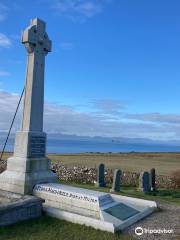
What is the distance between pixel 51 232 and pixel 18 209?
117 centimetres

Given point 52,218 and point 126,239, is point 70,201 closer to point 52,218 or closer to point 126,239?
point 52,218

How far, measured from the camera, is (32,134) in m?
11.6

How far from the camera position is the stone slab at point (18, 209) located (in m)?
8.62

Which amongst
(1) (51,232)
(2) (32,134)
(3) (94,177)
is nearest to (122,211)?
(1) (51,232)

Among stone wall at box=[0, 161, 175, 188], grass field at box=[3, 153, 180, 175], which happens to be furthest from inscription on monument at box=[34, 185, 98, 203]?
grass field at box=[3, 153, 180, 175]

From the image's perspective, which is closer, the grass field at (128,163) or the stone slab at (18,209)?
the stone slab at (18,209)

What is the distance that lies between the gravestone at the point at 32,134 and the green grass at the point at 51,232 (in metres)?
2.36

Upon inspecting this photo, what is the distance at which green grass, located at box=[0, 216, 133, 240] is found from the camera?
26.2 feet

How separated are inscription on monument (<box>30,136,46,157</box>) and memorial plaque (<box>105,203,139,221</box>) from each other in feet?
10.9

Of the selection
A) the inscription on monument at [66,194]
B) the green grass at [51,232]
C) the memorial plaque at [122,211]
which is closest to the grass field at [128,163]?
the memorial plaque at [122,211]

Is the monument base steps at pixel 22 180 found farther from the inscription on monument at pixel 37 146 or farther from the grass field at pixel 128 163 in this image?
the grass field at pixel 128 163

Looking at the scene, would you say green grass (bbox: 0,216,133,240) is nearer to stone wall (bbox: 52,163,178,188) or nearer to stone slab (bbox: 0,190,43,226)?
stone slab (bbox: 0,190,43,226)

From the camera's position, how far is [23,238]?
25.9 feet

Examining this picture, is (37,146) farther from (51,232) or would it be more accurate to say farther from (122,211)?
(51,232)
